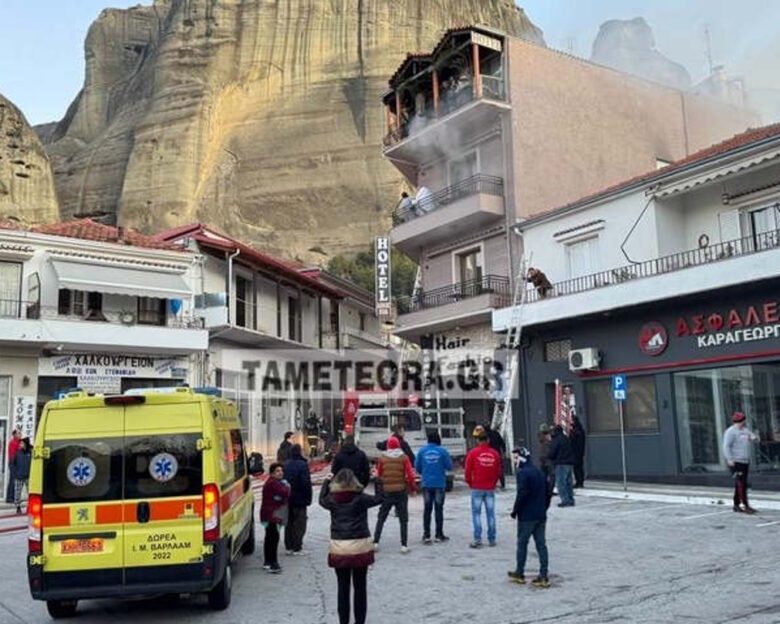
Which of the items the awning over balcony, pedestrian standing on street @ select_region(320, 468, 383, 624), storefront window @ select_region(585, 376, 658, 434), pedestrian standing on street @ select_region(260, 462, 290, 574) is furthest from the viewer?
the awning over balcony

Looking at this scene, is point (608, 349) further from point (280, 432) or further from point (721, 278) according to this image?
point (280, 432)

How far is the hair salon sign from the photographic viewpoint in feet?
55.9

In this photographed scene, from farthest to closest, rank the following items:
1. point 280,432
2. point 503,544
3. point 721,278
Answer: point 280,432 < point 721,278 < point 503,544

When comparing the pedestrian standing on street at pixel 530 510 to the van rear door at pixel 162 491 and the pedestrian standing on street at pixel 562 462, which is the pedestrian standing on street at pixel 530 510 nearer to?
the van rear door at pixel 162 491

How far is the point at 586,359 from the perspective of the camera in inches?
814

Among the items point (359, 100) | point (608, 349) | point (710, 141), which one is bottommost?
point (608, 349)

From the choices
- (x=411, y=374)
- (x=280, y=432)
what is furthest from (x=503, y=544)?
(x=280, y=432)

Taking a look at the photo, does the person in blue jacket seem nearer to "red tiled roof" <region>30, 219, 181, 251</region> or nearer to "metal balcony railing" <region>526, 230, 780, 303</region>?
"metal balcony railing" <region>526, 230, 780, 303</region>

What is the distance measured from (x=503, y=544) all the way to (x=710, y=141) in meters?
24.2

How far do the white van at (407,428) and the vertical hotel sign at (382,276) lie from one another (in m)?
7.02

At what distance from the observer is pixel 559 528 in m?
12.6

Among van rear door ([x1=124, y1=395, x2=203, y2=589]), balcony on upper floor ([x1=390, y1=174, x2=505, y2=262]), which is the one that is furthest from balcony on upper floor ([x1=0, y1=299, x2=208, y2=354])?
van rear door ([x1=124, y1=395, x2=203, y2=589])

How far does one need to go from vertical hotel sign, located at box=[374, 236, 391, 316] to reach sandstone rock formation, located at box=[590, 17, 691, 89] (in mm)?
15657

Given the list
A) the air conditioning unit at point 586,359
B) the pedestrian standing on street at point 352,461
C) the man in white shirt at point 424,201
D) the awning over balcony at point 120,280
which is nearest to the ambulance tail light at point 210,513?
the pedestrian standing on street at point 352,461
